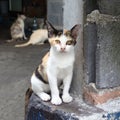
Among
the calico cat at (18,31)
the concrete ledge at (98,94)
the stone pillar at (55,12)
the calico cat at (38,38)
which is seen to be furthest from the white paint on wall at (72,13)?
the calico cat at (18,31)

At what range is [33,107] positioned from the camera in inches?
95.4

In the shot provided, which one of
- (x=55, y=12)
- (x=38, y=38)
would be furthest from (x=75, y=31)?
(x=55, y=12)

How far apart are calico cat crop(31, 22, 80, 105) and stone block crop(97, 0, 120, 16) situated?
18 cm

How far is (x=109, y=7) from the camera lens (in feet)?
7.22

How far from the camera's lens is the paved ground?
373 centimetres

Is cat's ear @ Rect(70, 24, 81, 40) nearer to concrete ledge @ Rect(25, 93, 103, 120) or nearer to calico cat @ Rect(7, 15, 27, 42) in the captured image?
concrete ledge @ Rect(25, 93, 103, 120)

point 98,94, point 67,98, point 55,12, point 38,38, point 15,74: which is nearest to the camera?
point 98,94

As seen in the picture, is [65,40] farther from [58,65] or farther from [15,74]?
[15,74]

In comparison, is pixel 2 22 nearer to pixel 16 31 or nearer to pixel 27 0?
pixel 27 0

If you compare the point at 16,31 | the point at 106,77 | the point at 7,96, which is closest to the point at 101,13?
the point at 106,77

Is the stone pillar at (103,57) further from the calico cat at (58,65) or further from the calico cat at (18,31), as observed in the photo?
the calico cat at (18,31)

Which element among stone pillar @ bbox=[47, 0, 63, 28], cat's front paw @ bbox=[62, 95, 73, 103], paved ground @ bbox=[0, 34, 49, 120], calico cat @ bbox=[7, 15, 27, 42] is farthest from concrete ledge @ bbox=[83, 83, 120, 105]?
calico cat @ bbox=[7, 15, 27, 42]

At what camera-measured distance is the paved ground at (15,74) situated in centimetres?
373

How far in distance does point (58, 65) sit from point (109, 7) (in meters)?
0.48
